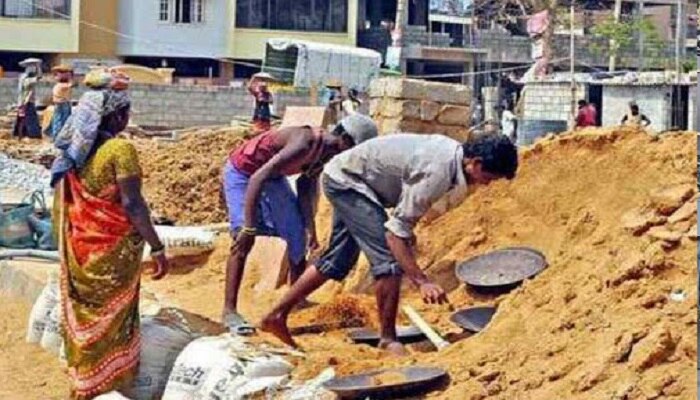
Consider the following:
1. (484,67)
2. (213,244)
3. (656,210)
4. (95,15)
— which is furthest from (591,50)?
(656,210)

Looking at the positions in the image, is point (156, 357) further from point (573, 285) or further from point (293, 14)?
point (293, 14)

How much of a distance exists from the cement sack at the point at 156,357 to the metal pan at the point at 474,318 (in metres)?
1.30

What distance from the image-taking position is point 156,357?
6.45 m

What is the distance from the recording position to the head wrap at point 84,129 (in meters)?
6.20

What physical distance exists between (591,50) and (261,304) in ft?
114

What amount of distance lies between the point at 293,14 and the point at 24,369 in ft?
119

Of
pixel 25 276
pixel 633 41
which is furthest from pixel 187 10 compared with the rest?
pixel 25 276

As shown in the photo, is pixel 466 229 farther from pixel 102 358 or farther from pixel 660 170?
pixel 102 358

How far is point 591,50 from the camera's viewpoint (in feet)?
136

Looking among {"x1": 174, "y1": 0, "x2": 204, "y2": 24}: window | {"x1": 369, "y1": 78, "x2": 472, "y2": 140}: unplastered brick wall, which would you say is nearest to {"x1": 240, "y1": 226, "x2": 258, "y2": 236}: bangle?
{"x1": 369, "y1": 78, "x2": 472, "y2": 140}: unplastered brick wall

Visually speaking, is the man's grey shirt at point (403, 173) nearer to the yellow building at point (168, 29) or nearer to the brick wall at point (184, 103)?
the brick wall at point (184, 103)

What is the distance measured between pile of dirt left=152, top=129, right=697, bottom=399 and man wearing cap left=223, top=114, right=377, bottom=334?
17.1 inches

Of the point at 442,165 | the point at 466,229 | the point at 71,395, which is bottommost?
the point at 71,395

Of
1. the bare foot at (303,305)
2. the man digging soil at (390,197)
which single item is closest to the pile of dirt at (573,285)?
the bare foot at (303,305)
